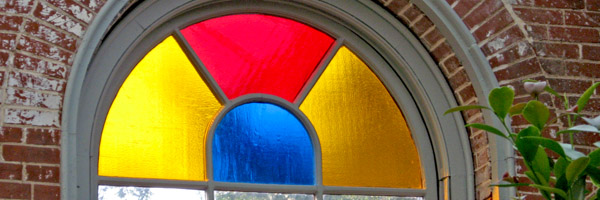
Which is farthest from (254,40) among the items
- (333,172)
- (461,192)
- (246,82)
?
(461,192)

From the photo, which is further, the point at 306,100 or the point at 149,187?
the point at 306,100

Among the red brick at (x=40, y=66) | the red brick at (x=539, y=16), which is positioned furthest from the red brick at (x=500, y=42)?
the red brick at (x=40, y=66)

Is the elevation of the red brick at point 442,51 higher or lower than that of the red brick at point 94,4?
lower

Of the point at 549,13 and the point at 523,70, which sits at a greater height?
the point at 549,13

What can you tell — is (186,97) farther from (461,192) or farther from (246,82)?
(461,192)

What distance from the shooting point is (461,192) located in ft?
13.7

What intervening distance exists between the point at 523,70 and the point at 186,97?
1.41m

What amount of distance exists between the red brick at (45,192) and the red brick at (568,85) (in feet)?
6.79

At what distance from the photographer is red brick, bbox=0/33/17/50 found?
3484 mm

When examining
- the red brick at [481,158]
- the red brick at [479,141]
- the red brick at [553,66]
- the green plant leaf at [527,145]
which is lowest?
the green plant leaf at [527,145]

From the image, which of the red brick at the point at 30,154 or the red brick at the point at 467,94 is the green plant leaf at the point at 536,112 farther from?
the red brick at the point at 467,94

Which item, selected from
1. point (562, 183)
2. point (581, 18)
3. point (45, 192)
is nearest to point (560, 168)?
point (562, 183)

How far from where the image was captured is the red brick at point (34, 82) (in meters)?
3.45

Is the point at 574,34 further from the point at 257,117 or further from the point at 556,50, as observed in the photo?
the point at 257,117
